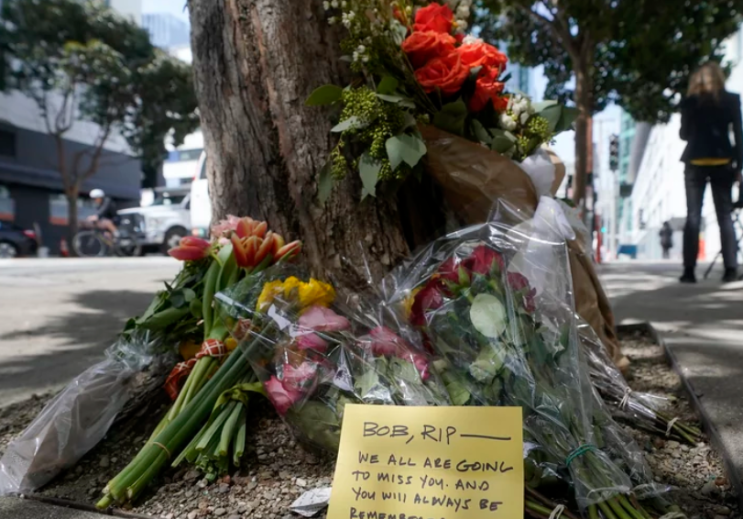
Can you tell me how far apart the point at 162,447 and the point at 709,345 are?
2.28 m

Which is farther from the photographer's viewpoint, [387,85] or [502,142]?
[502,142]

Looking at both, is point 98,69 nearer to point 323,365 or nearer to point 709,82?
point 709,82

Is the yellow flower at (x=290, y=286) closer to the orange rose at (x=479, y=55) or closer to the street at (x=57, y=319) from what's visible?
the orange rose at (x=479, y=55)

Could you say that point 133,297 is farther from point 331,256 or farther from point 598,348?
point 598,348

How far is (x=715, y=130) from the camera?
514 cm

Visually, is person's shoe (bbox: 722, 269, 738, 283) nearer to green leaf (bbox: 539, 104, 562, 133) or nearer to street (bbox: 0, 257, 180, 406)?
green leaf (bbox: 539, 104, 562, 133)

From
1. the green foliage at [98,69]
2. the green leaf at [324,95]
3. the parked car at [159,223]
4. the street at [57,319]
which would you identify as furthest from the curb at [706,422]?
the green foliage at [98,69]

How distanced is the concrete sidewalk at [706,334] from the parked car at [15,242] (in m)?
16.5

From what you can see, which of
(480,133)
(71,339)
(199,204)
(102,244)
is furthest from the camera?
(102,244)

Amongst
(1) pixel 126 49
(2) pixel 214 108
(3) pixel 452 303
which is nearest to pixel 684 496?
(3) pixel 452 303

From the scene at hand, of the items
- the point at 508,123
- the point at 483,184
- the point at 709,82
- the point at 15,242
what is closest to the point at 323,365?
the point at 483,184

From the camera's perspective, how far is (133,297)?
5801 mm

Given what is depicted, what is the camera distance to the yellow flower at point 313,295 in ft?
5.55

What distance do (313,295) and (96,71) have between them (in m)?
21.3
